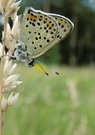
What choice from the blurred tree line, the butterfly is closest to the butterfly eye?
the butterfly

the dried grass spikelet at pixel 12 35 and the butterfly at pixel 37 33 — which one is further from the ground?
the dried grass spikelet at pixel 12 35

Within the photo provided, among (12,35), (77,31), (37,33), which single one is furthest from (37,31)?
(77,31)

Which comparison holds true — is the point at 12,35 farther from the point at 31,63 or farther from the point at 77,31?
the point at 77,31

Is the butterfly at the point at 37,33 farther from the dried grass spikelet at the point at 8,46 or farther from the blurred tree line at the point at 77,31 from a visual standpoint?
the blurred tree line at the point at 77,31

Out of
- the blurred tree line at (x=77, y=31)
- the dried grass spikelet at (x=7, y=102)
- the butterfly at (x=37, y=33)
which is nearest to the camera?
the dried grass spikelet at (x=7, y=102)

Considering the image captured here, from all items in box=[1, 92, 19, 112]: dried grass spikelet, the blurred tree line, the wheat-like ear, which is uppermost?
the wheat-like ear

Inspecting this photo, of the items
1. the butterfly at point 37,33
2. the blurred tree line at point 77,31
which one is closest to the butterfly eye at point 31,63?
the butterfly at point 37,33

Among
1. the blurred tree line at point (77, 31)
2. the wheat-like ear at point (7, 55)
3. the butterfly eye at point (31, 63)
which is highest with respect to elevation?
the wheat-like ear at point (7, 55)

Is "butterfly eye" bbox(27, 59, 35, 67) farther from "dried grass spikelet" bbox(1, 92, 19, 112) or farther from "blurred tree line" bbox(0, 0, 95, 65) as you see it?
"blurred tree line" bbox(0, 0, 95, 65)

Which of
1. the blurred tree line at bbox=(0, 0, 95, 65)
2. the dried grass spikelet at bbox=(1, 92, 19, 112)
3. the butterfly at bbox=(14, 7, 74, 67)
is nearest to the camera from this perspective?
the dried grass spikelet at bbox=(1, 92, 19, 112)
